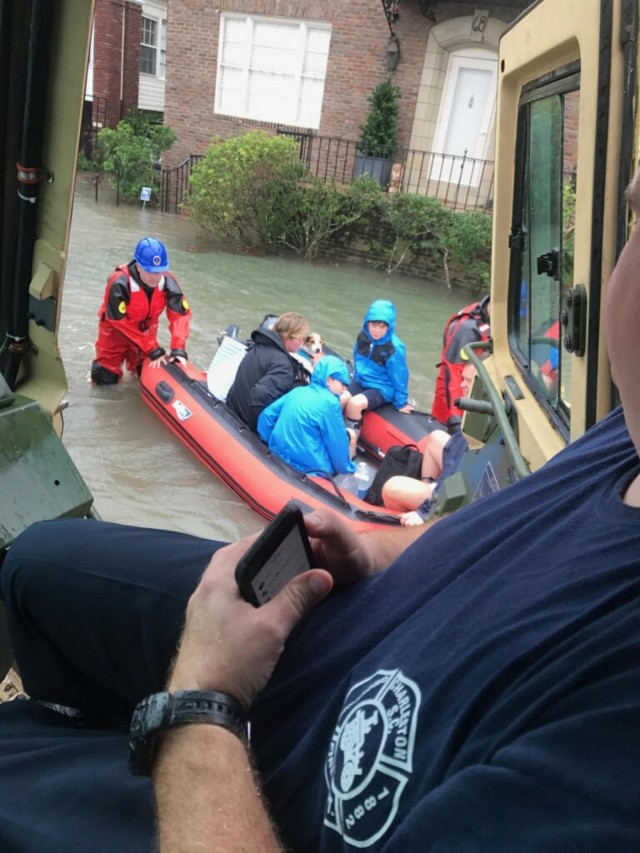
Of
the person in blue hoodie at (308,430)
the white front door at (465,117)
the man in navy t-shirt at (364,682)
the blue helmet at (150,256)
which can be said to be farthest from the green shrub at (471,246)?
the man in navy t-shirt at (364,682)

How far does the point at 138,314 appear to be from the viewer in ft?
21.8

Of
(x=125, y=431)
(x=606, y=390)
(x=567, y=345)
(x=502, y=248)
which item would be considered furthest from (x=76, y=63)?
(x=125, y=431)

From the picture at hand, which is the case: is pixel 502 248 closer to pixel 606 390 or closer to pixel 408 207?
pixel 606 390

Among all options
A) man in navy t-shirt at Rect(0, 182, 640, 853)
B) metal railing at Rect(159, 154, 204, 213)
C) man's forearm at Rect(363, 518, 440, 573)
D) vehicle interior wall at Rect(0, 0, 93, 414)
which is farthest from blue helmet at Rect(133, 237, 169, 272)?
metal railing at Rect(159, 154, 204, 213)

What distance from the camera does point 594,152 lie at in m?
1.51

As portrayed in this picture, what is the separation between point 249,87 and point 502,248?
15296mm

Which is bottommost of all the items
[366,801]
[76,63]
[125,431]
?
[125,431]

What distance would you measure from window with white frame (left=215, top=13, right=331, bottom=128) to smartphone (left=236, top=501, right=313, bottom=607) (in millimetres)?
16187

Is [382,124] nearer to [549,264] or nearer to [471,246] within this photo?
[471,246]

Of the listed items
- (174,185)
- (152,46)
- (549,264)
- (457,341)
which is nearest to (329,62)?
(174,185)

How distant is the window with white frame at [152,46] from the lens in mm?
21797

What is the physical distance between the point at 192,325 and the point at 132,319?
8.91ft

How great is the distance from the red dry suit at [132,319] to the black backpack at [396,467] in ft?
8.55

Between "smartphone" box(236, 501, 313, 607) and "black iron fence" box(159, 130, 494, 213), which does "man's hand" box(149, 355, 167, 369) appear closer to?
"smartphone" box(236, 501, 313, 607)
